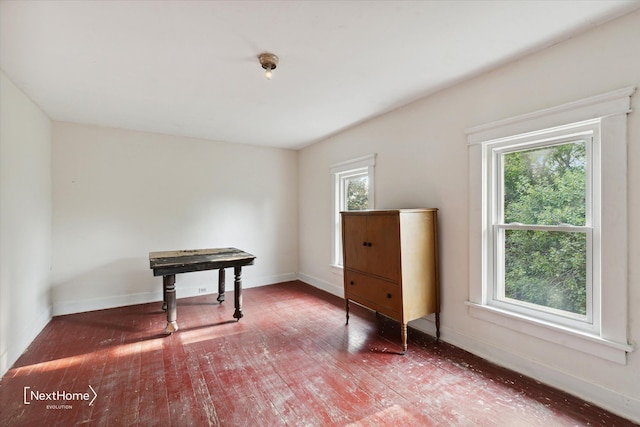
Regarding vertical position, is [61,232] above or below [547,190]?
below

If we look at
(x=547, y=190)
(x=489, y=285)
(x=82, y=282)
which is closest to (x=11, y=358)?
(x=82, y=282)

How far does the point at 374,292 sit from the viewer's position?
2.87 metres

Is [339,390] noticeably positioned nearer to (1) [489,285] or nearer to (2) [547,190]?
(1) [489,285]

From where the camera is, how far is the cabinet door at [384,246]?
2590 mm

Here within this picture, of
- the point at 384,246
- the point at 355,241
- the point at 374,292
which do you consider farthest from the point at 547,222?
the point at 355,241

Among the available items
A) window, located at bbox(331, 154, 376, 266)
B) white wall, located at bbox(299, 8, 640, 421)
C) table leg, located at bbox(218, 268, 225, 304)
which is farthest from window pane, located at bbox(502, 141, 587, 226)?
table leg, located at bbox(218, 268, 225, 304)

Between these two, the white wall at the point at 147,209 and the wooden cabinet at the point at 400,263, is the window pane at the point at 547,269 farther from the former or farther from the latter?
the white wall at the point at 147,209

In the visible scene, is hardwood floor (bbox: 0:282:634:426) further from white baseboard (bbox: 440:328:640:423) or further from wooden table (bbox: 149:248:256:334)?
wooden table (bbox: 149:248:256:334)

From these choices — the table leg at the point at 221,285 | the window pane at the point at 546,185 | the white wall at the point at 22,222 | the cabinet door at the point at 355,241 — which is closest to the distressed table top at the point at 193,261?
the table leg at the point at 221,285

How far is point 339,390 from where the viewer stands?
2.05 meters

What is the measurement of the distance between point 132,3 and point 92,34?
522 millimetres

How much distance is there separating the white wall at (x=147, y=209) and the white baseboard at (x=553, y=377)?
3.34 metres

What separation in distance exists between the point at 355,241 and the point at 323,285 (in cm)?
179

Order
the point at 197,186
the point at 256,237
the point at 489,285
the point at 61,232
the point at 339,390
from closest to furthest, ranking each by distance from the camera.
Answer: the point at 339,390
the point at 489,285
the point at 61,232
the point at 197,186
the point at 256,237
